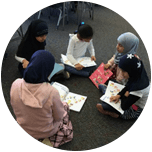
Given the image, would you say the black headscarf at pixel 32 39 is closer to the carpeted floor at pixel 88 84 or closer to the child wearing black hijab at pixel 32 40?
the child wearing black hijab at pixel 32 40

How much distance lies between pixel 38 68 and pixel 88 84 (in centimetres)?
132

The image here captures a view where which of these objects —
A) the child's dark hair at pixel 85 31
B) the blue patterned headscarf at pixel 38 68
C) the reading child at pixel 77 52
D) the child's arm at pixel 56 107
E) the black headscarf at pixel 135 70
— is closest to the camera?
the blue patterned headscarf at pixel 38 68

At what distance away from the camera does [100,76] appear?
2.07 meters

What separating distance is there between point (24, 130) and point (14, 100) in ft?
1.07

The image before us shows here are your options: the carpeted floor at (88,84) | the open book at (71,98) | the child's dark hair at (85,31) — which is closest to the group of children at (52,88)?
the child's dark hair at (85,31)

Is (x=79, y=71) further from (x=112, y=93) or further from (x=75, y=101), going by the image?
(x=112, y=93)

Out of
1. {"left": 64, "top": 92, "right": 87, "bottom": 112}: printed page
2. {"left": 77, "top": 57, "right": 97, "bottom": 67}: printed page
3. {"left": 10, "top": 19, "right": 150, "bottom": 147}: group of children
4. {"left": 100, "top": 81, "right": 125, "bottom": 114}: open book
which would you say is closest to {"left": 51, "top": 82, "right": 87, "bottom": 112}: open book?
{"left": 64, "top": 92, "right": 87, "bottom": 112}: printed page

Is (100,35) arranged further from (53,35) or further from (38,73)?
(38,73)

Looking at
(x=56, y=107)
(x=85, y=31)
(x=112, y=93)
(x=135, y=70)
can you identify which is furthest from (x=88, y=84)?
(x=56, y=107)

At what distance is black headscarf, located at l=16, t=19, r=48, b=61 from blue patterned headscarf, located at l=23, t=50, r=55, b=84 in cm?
83

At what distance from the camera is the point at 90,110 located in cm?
176

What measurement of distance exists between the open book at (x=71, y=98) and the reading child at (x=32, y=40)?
0.52 meters

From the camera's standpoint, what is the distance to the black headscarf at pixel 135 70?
1.26 m

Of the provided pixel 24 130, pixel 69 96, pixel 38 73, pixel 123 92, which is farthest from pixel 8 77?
pixel 123 92
